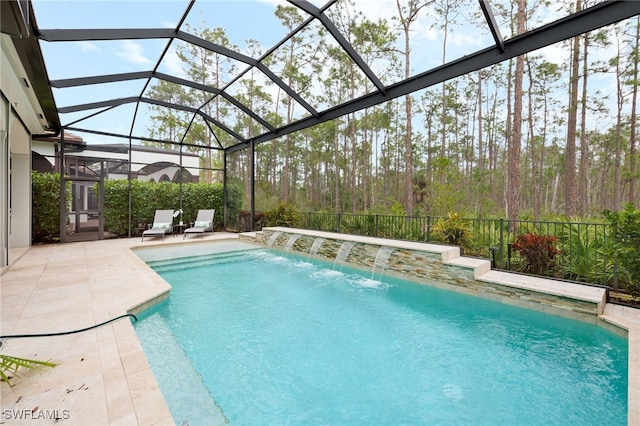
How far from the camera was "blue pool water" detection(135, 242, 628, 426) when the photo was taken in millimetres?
2062

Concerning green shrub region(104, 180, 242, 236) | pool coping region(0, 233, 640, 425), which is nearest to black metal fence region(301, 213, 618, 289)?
pool coping region(0, 233, 640, 425)

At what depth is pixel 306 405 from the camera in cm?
→ 213

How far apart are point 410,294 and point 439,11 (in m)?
8.36

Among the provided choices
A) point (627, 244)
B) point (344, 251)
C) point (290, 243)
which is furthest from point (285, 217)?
point (627, 244)

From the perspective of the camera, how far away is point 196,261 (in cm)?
699

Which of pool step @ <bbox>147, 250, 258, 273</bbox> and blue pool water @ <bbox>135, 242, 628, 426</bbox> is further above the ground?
pool step @ <bbox>147, 250, 258, 273</bbox>

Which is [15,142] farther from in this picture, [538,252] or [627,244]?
[627,244]

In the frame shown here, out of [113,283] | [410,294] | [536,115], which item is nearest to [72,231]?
[113,283]

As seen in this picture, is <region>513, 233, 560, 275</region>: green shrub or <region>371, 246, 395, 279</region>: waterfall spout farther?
<region>371, 246, 395, 279</region>: waterfall spout

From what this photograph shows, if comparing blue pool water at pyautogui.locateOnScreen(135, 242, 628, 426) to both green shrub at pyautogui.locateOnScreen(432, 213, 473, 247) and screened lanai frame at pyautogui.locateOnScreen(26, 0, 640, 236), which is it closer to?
green shrub at pyautogui.locateOnScreen(432, 213, 473, 247)

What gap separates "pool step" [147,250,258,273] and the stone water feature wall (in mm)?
1424

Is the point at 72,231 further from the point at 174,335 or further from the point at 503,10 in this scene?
the point at 503,10

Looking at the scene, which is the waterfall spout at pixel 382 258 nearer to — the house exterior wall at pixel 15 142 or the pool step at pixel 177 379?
the pool step at pixel 177 379

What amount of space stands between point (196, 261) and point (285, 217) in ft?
13.2
